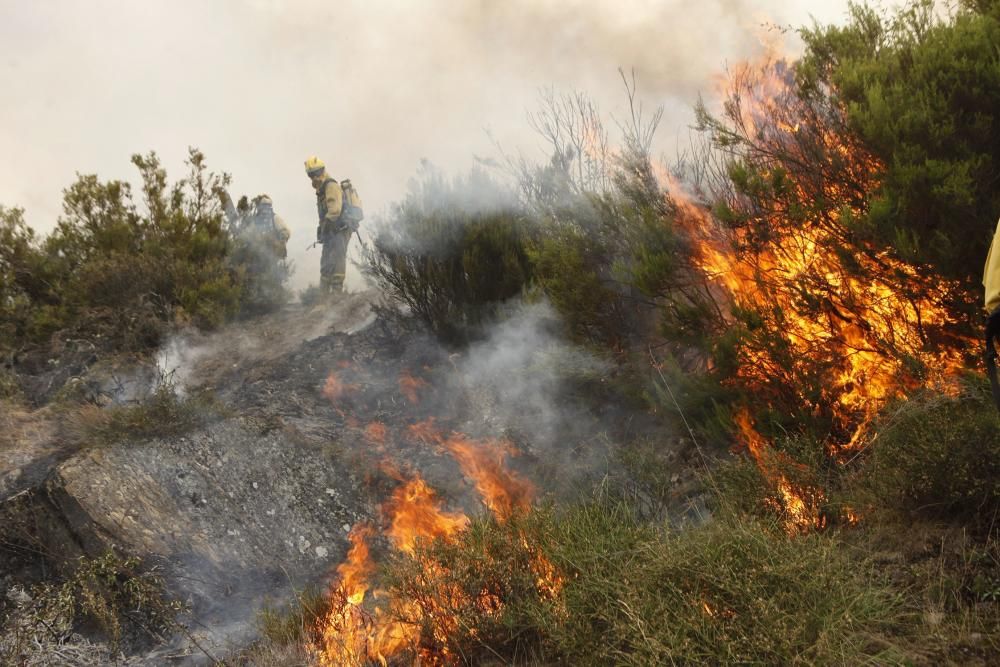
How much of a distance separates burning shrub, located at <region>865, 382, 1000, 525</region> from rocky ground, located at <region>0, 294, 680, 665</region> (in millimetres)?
2188

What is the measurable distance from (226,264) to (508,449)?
611cm

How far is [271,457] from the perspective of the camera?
5.97 metres

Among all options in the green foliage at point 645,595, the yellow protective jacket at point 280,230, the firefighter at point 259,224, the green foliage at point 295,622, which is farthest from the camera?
the yellow protective jacket at point 280,230

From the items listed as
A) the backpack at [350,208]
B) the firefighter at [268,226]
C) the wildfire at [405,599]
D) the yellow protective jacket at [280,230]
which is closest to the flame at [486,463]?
the wildfire at [405,599]

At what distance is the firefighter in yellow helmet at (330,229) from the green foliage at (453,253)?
312cm

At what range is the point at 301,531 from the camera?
17.4ft

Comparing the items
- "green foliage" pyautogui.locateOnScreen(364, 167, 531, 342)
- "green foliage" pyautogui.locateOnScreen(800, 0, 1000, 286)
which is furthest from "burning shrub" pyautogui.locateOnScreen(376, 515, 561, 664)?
"green foliage" pyautogui.locateOnScreen(364, 167, 531, 342)

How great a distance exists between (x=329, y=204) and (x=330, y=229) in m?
0.43

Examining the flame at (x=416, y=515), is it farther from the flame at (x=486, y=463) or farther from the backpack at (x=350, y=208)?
the backpack at (x=350, y=208)

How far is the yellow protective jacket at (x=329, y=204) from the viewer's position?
11648 millimetres

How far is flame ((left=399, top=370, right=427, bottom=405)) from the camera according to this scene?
7.20 m

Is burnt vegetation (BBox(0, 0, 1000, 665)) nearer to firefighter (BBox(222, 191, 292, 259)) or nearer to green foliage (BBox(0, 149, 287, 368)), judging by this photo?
green foliage (BBox(0, 149, 287, 368))

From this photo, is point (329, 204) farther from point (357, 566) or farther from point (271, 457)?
point (357, 566)

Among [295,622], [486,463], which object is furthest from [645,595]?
[486,463]
